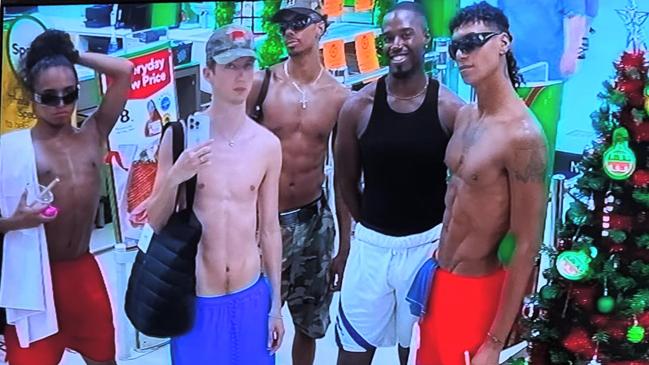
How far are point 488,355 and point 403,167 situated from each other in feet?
1.96

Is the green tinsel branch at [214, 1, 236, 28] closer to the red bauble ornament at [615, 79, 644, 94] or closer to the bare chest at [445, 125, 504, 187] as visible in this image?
the bare chest at [445, 125, 504, 187]

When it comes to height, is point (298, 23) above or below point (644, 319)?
above

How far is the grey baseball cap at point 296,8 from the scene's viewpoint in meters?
2.49

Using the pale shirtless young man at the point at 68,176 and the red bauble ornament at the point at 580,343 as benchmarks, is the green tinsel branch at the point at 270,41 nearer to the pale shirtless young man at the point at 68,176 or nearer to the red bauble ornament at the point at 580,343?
the pale shirtless young man at the point at 68,176

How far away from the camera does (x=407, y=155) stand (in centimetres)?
243

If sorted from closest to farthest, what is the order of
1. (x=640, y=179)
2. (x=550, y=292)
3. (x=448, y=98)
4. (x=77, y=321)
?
1. (x=640, y=179)
2. (x=550, y=292)
3. (x=448, y=98)
4. (x=77, y=321)

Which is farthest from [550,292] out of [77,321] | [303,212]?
[77,321]

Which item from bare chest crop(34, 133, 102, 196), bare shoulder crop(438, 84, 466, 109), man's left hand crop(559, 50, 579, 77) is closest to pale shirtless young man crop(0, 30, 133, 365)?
bare chest crop(34, 133, 102, 196)

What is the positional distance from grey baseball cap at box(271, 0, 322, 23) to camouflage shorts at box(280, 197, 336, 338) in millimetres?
550

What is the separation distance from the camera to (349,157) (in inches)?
98.5

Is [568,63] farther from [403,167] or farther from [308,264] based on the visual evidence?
[308,264]

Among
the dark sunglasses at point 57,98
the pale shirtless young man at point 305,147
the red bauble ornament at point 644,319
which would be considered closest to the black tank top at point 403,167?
the pale shirtless young man at point 305,147

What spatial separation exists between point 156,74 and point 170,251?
1.75ft

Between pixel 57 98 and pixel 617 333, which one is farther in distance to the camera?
pixel 57 98
